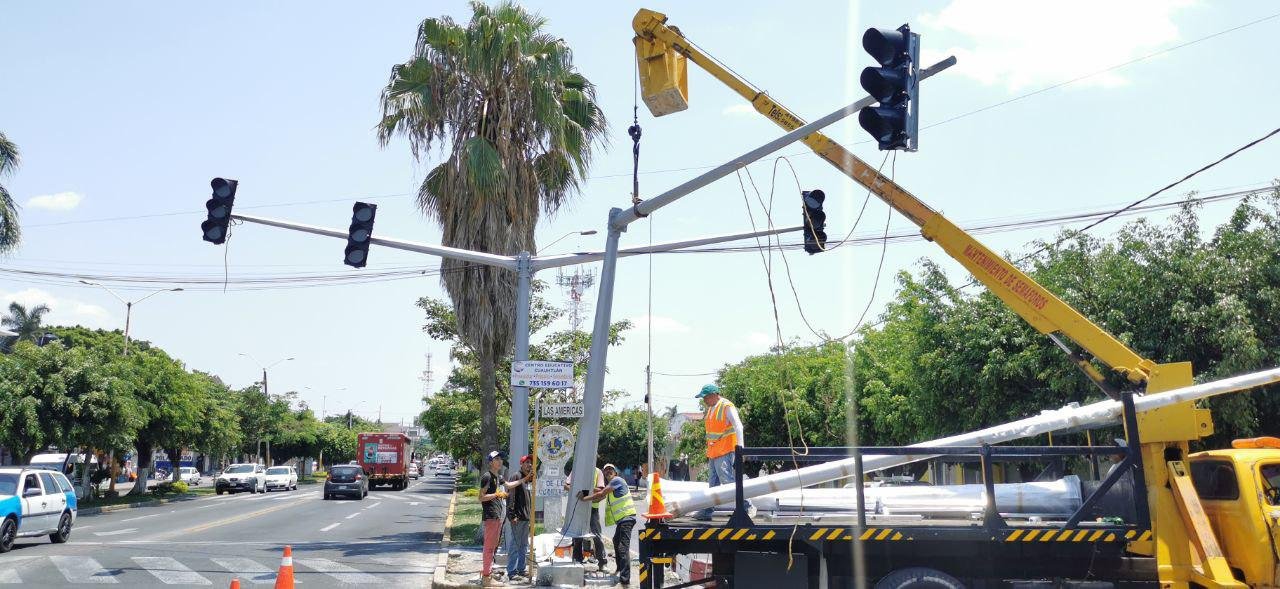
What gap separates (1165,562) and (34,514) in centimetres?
1756

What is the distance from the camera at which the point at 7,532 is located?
1645 centimetres

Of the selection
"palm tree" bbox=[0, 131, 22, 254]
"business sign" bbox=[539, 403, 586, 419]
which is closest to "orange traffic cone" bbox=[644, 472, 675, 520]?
"business sign" bbox=[539, 403, 586, 419]

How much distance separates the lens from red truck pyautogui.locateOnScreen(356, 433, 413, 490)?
52688 millimetres

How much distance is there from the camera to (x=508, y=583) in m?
12.7

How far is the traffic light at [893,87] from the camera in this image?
798 centimetres

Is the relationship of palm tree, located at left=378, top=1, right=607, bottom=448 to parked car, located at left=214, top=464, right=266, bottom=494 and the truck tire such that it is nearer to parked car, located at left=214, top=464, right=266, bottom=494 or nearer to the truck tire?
the truck tire

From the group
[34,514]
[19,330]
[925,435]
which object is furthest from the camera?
[19,330]

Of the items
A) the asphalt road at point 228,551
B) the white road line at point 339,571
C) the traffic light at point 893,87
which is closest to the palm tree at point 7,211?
the asphalt road at point 228,551

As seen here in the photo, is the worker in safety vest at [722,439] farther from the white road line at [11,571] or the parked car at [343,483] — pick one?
the parked car at [343,483]

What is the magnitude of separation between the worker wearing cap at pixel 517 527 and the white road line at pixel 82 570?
4962 mm

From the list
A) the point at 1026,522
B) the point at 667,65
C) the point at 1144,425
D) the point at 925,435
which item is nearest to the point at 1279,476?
the point at 1144,425

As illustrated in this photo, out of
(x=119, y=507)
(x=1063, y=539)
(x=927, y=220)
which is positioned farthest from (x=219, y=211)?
(x=119, y=507)

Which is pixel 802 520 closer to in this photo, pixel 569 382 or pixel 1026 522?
pixel 1026 522

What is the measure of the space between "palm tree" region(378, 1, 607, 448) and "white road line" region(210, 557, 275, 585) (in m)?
5.26
